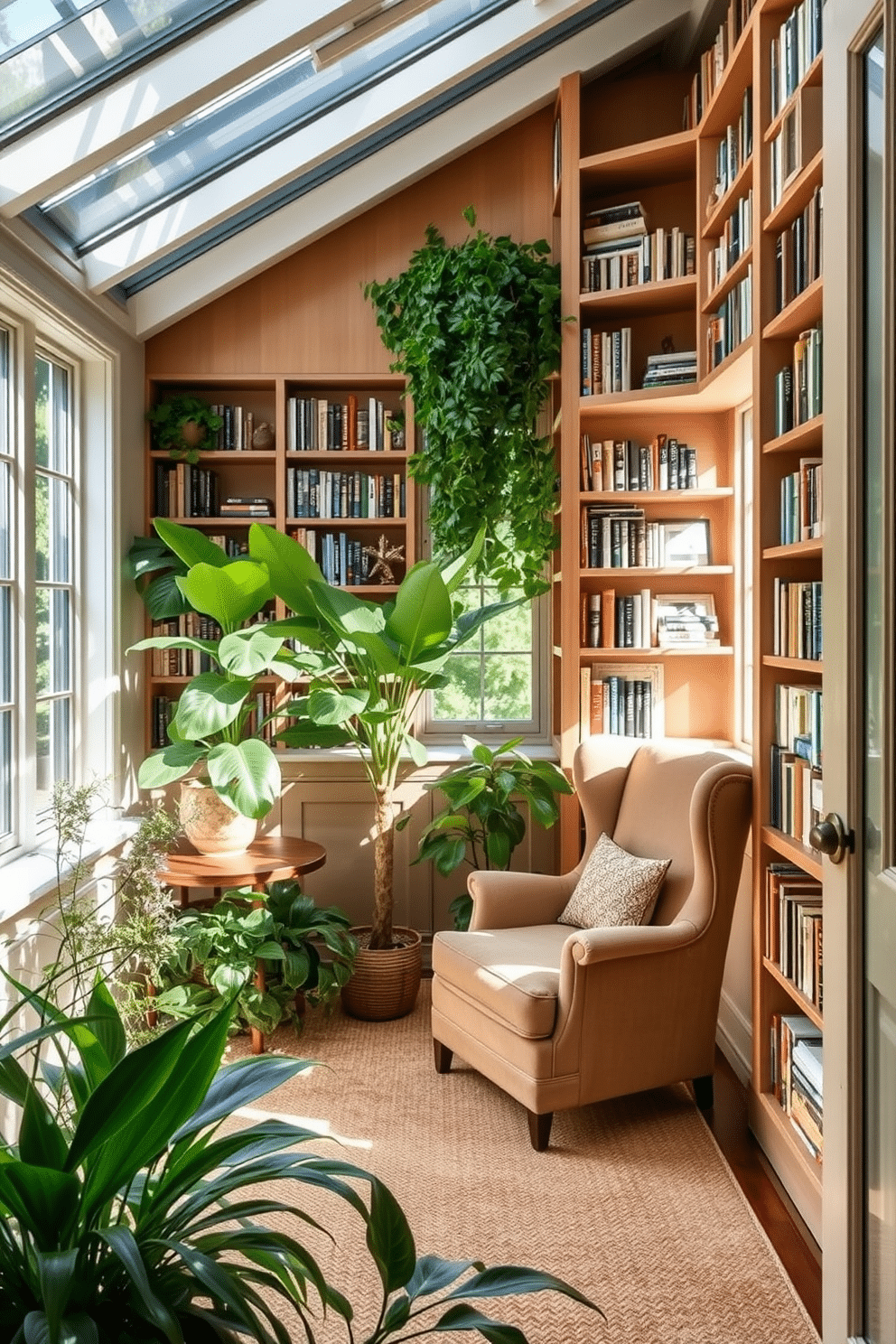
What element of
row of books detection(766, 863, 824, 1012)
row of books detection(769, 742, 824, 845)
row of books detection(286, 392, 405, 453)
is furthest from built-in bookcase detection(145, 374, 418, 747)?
row of books detection(766, 863, 824, 1012)

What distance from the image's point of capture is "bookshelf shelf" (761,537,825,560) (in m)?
2.53

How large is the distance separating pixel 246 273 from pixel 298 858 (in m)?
2.26

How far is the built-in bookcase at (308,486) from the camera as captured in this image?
4375 mm

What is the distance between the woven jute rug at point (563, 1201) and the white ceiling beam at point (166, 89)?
2666mm

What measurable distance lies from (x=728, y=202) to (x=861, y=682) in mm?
2327

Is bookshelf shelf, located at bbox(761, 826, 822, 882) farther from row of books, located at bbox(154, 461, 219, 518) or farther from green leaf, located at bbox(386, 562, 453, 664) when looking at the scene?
row of books, located at bbox(154, 461, 219, 518)

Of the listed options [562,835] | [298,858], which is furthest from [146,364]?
[562,835]

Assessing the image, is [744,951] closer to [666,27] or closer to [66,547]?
[66,547]

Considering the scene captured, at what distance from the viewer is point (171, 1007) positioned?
3.11 meters

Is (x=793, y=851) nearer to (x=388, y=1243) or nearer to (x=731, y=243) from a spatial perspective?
(x=388, y=1243)

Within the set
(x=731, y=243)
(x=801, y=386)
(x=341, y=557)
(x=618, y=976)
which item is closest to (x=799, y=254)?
(x=801, y=386)

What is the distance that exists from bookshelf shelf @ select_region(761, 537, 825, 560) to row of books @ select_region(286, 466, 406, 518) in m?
1.89

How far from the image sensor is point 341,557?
4418 millimetres

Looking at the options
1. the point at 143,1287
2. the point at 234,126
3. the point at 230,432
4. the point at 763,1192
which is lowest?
the point at 763,1192
